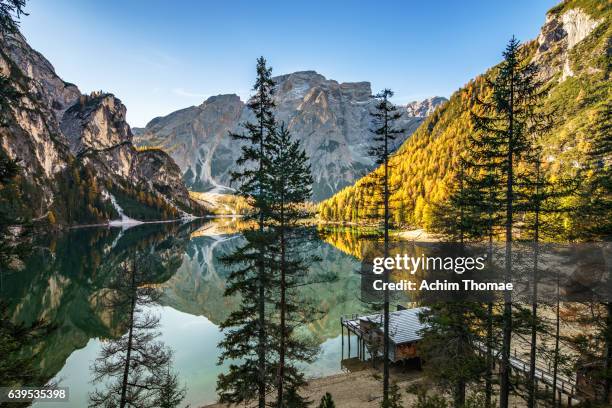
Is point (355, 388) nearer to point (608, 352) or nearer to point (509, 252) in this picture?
point (608, 352)

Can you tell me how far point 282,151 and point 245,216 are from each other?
3867 millimetres

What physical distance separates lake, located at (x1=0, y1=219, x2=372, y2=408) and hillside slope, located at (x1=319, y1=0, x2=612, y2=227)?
41812mm

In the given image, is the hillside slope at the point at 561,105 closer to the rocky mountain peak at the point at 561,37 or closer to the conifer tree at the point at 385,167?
the rocky mountain peak at the point at 561,37

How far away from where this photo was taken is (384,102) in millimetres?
18109

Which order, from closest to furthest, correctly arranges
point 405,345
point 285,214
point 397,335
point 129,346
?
point 285,214 < point 129,346 < point 405,345 < point 397,335

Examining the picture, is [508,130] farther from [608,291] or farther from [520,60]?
[608,291]

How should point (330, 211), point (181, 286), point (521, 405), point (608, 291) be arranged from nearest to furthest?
point (608, 291), point (521, 405), point (181, 286), point (330, 211)

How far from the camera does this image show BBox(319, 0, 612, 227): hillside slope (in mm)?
102500

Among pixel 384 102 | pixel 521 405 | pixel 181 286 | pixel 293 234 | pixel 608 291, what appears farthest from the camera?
pixel 181 286

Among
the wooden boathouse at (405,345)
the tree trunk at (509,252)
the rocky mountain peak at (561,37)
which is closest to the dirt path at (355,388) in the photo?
the wooden boathouse at (405,345)

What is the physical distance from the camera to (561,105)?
411 ft

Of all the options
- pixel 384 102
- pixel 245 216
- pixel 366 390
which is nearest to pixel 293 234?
pixel 245 216

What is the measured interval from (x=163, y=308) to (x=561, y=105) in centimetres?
15183

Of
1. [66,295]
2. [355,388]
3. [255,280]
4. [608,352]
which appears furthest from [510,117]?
[66,295]
